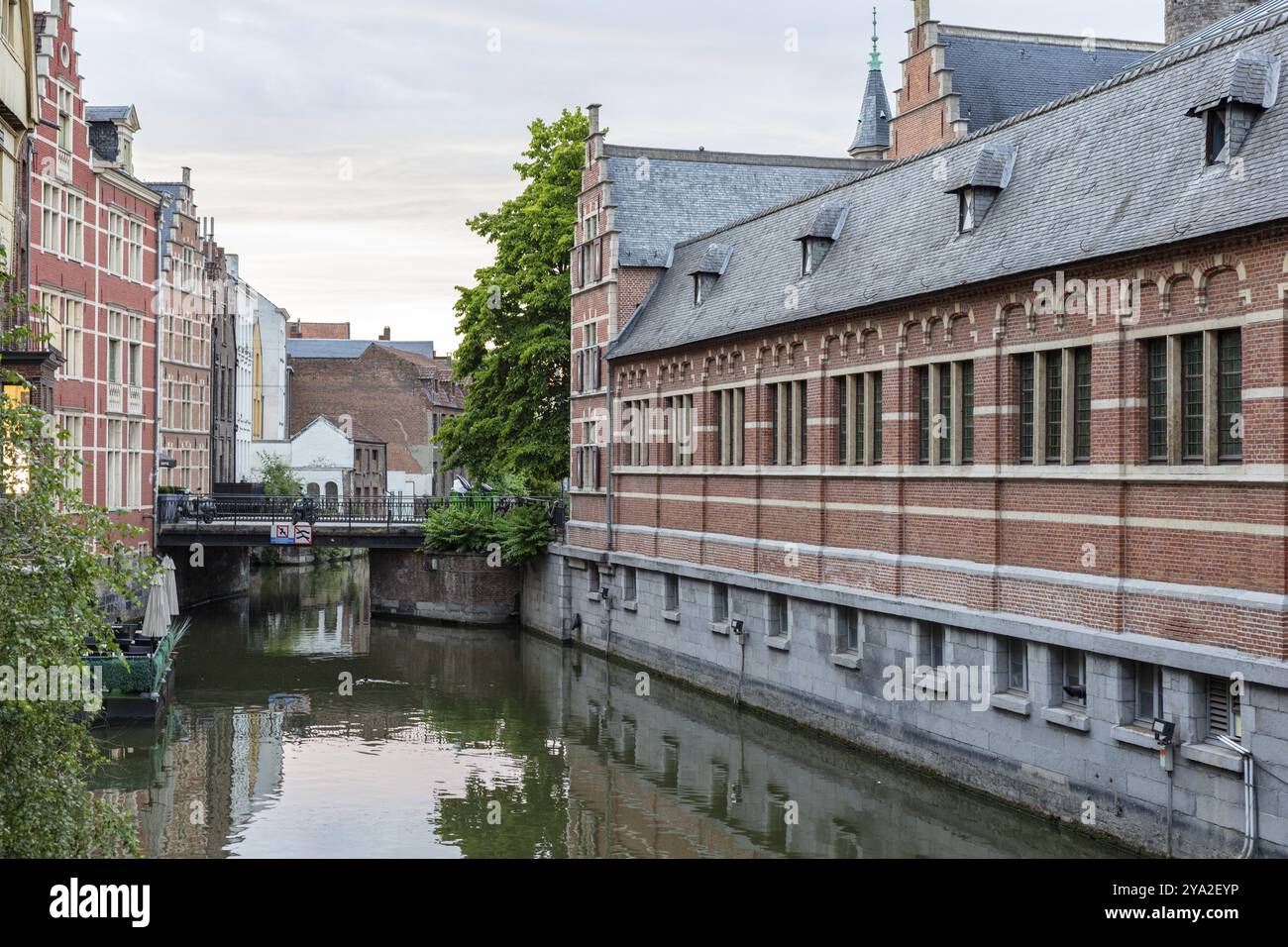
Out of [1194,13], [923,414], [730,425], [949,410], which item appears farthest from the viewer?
[1194,13]

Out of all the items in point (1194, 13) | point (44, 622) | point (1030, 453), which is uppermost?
point (1194, 13)

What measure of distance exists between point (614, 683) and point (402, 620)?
14.8m

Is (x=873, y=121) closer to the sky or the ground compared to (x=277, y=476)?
closer to the sky

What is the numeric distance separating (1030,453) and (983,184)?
13.2 feet

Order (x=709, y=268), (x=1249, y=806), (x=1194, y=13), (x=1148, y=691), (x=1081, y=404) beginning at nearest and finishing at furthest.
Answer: (x=1249, y=806)
(x=1148, y=691)
(x=1081, y=404)
(x=709, y=268)
(x=1194, y=13)

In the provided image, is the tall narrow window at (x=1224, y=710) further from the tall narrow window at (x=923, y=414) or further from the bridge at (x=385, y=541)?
the bridge at (x=385, y=541)

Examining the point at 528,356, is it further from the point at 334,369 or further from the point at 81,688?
the point at 334,369

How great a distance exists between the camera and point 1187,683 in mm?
14633

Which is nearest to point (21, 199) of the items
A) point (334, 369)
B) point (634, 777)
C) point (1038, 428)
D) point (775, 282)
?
point (775, 282)

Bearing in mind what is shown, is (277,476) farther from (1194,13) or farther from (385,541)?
(1194,13)

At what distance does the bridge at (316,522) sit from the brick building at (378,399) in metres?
35.3

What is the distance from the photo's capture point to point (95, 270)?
3831cm

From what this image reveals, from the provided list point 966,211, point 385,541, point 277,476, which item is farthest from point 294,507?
point 966,211

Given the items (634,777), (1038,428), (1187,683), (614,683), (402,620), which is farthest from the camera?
(402,620)
